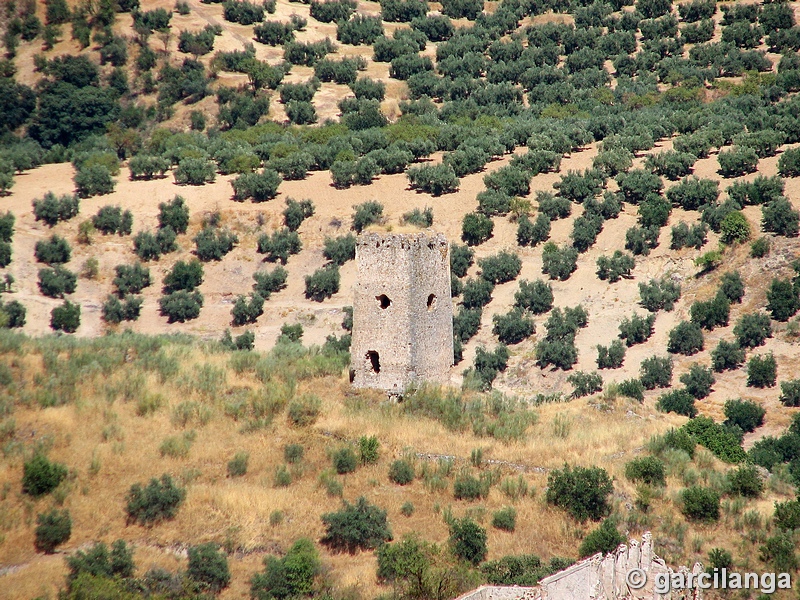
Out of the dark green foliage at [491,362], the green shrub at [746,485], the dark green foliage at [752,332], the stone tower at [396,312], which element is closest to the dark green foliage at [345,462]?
the stone tower at [396,312]

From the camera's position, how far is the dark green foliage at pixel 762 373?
4109 cm

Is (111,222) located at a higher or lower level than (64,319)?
higher

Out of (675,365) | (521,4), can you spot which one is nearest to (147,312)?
(675,365)

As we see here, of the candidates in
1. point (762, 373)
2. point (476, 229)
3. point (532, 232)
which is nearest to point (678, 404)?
point (762, 373)

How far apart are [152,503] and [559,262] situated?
108 feet

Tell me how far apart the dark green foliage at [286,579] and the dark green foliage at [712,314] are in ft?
96.6

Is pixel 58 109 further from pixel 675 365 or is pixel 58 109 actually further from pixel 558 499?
pixel 558 499

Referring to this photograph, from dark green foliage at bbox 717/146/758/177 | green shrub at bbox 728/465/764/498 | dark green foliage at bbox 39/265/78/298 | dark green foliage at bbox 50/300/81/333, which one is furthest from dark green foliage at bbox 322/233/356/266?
green shrub at bbox 728/465/764/498

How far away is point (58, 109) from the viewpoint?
262 feet

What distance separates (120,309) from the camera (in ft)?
163

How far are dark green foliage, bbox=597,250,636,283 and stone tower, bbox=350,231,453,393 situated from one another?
24.6 m

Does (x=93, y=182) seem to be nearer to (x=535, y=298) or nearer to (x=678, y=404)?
(x=535, y=298)

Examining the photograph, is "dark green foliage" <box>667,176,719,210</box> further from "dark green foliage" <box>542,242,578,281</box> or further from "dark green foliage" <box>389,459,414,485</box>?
"dark green foliage" <box>389,459,414,485</box>

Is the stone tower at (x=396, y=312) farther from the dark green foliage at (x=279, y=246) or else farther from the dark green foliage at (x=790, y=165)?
the dark green foliage at (x=790, y=165)
